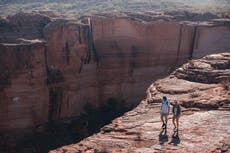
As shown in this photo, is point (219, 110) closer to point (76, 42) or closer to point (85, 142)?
point (85, 142)

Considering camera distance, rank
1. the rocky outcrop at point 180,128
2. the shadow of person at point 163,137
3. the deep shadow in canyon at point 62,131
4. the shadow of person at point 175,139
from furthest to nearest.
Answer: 1. the deep shadow in canyon at point 62,131
2. the shadow of person at point 163,137
3. the shadow of person at point 175,139
4. the rocky outcrop at point 180,128

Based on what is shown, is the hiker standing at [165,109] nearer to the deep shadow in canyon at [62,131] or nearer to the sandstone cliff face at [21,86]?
the deep shadow in canyon at [62,131]

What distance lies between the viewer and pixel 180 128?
13.6 metres

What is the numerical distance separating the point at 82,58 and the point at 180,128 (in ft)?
58.5

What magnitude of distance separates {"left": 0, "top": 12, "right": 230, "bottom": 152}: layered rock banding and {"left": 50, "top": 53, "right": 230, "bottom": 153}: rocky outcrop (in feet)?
40.0

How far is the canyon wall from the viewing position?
89.0ft

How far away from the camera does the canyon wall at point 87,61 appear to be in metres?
27.1

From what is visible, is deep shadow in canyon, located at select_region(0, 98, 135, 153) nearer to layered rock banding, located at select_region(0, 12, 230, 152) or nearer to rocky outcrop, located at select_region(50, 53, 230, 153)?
layered rock banding, located at select_region(0, 12, 230, 152)

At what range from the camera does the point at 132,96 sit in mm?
32094

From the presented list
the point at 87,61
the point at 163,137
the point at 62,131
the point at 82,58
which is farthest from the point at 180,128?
the point at 87,61

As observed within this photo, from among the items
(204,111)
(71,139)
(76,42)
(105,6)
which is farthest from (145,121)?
(105,6)

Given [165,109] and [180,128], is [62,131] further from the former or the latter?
[180,128]

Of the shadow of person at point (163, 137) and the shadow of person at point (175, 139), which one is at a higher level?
the shadow of person at point (175, 139)

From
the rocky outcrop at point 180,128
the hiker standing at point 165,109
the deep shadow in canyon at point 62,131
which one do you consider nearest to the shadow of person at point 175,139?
the rocky outcrop at point 180,128
